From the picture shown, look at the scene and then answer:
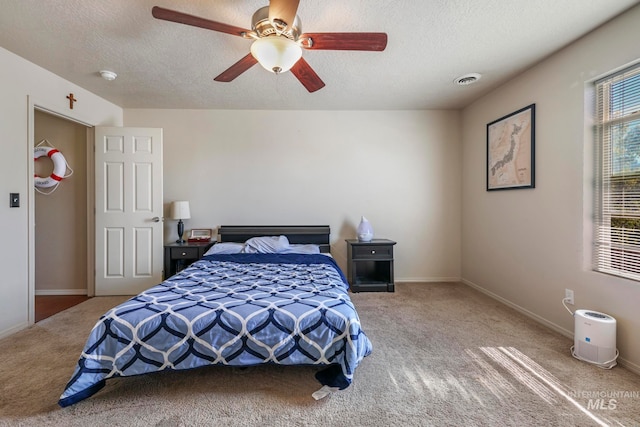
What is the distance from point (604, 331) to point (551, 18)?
225cm

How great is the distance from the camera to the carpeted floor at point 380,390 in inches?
58.7

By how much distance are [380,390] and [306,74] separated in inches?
90.7

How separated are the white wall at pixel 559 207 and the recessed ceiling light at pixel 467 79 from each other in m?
0.42

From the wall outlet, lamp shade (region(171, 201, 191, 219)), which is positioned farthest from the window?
lamp shade (region(171, 201, 191, 219))

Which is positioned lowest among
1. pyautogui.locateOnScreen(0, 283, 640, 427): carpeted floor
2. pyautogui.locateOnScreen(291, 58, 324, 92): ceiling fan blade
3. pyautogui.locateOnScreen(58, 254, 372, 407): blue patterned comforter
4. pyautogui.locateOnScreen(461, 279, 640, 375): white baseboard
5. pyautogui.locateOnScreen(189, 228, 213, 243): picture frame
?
Result: pyautogui.locateOnScreen(0, 283, 640, 427): carpeted floor

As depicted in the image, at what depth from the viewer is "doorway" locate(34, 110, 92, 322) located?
11.8 feet

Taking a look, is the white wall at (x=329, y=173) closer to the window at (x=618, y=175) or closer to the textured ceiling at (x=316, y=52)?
the textured ceiling at (x=316, y=52)

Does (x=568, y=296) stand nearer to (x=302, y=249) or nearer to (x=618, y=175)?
(x=618, y=175)

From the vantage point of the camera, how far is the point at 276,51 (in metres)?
1.75

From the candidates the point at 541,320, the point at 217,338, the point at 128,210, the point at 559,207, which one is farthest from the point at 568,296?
the point at 128,210

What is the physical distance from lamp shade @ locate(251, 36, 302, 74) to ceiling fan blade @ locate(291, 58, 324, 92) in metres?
0.22

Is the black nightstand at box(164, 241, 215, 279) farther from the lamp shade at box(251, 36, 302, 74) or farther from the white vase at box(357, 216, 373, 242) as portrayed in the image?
the lamp shade at box(251, 36, 302, 74)

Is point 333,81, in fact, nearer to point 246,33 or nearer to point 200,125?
point 246,33

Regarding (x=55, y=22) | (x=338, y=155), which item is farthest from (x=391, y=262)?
(x=55, y=22)
